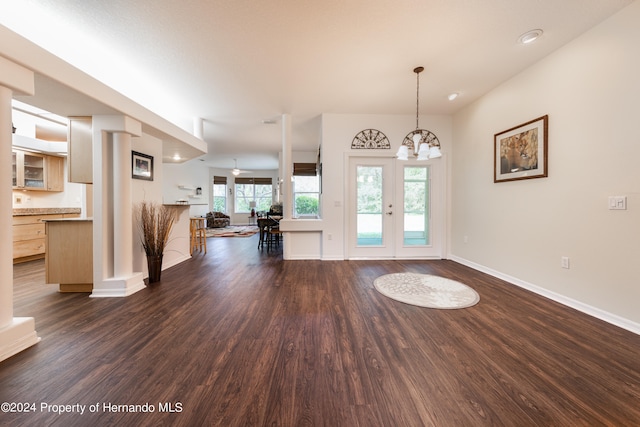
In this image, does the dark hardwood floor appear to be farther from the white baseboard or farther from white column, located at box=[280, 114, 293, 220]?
white column, located at box=[280, 114, 293, 220]

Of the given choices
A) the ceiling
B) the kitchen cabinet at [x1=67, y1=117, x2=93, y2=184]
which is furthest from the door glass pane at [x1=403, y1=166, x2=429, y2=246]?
the kitchen cabinet at [x1=67, y1=117, x2=93, y2=184]

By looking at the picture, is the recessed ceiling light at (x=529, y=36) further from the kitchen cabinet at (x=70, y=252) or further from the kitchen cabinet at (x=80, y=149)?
the kitchen cabinet at (x=70, y=252)

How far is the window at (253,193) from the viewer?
12.0 metres

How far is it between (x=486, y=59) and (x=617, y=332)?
303 cm

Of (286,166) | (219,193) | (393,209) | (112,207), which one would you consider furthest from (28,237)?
(219,193)

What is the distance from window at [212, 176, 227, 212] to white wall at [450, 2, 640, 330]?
1094 cm

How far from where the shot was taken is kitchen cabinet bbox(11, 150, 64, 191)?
4238mm

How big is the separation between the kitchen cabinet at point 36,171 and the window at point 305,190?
210 inches

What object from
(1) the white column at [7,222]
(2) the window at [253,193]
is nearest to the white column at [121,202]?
(1) the white column at [7,222]

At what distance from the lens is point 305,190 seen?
25.1ft

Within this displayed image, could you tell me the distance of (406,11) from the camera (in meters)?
2.08

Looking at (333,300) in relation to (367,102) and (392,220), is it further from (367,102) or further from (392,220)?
(367,102)

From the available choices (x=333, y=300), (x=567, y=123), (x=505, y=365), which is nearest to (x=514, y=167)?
(x=567, y=123)

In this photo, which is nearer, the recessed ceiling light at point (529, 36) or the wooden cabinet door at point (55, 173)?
the recessed ceiling light at point (529, 36)
